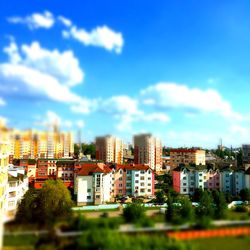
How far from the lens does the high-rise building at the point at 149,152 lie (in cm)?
3426

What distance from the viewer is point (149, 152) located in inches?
1350

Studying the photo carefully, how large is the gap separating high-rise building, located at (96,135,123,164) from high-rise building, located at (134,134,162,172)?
2.48 metres

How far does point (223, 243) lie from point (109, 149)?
3161 cm

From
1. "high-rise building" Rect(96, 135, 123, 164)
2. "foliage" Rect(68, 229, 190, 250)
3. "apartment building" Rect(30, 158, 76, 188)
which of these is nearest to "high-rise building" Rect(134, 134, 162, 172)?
"high-rise building" Rect(96, 135, 123, 164)

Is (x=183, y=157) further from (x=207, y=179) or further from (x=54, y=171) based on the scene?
(x=54, y=171)

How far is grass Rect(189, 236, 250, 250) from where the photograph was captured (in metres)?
A: 4.78

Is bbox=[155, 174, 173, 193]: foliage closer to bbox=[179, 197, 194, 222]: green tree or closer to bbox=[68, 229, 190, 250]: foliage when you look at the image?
bbox=[179, 197, 194, 222]: green tree

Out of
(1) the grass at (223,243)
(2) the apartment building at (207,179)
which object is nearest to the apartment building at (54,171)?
(2) the apartment building at (207,179)

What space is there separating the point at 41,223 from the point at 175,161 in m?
25.4

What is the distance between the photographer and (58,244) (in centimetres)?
452

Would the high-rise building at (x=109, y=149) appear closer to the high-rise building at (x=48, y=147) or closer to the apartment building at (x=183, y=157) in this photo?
the high-rise building at (x=48, y=147)

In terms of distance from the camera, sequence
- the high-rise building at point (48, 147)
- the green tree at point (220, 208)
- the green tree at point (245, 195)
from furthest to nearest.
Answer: the high-rise building at point (48, 147)
the green tree at point (245, 195)
the green tree at point (220, 208)

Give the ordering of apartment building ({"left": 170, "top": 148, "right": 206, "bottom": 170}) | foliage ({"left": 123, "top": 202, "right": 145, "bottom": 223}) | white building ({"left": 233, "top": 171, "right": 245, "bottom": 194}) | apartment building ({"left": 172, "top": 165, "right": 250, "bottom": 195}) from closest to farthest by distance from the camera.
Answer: foliage ({"left": 123, "top": 202, "right": 145, "bottom": 223})
white building ({"left": 233, "top": 171, "right": 245, "bottom": 194})
apartment building ({"left": 172, "top": 165, "right": 250, "bottom": 195})
apartment building ({"left": 170, "top": 148, "right": 206, "bottom": 170})

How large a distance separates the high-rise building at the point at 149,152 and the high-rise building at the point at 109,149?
2477mm
